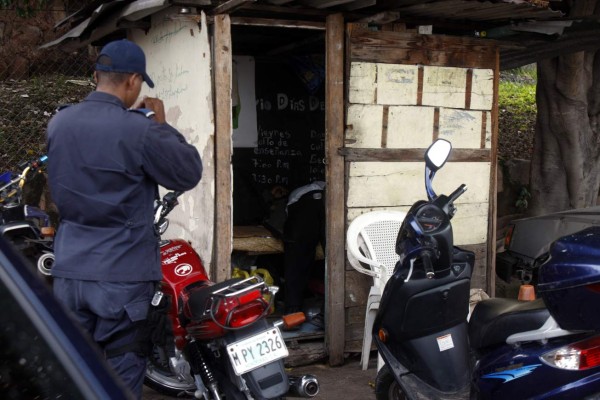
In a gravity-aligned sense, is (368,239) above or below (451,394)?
above

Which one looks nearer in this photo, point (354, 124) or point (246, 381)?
point (246, 381)

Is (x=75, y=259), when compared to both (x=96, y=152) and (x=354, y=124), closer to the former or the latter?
(x=96, y=152)

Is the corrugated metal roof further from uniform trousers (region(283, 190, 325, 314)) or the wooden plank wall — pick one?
uniform trousers (region(283, 190, 325, 314))

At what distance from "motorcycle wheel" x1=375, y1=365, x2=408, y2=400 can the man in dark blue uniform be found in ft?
5.21

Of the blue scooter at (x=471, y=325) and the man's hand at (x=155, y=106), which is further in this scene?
the man's hand at (x=155, y=106)

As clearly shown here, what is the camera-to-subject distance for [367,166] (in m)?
5.93

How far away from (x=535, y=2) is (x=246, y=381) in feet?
10.9

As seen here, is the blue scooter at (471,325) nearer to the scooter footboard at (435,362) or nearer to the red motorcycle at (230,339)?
the scooter footboard at (435,362)

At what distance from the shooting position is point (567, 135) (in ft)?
25.7

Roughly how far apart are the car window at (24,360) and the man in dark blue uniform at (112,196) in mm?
1891

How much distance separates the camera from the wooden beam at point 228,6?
5051mm

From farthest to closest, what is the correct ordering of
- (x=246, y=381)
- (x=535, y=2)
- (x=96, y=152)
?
(x=535, y=2), (x=246, y=381), (x=96, y=152)

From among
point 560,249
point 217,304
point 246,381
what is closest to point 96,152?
point 217,304

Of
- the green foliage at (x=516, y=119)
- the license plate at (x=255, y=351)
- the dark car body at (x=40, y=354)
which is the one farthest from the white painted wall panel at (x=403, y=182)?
the dark car body at (x=40, y=354)
